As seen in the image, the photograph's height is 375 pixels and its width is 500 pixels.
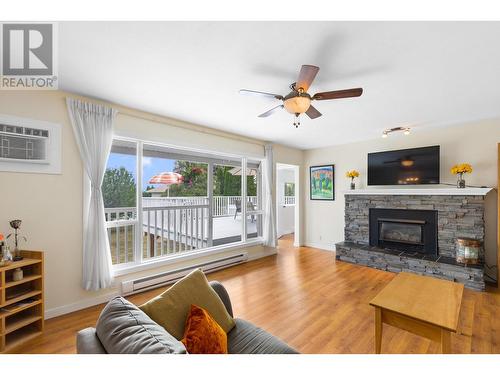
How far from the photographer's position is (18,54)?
5.77 feet

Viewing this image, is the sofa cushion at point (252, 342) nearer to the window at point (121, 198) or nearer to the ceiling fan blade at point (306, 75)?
the ceiling fan blade at point (306, 75)

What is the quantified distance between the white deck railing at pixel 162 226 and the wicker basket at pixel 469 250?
3.89 m

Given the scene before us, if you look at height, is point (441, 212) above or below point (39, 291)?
above

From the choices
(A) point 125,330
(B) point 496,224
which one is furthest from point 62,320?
(B) point 496,224

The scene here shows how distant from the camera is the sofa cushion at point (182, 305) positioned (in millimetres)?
1267

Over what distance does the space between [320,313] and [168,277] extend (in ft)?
6.78

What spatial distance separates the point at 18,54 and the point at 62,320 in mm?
2458

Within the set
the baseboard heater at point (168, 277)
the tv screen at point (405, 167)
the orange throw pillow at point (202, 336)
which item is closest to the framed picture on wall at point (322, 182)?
the tv screen at point (405, 167)

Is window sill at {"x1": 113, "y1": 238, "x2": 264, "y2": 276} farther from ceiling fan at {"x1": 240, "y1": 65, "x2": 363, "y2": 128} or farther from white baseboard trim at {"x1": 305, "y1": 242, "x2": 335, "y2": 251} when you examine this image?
ceiling fan at {"x1": 240, "y1": 65, "x2": 363, "y2": 128}

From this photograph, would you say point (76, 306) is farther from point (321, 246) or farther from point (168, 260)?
point (321, 246)

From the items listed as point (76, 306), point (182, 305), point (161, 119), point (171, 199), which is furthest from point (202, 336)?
point (171, 199)

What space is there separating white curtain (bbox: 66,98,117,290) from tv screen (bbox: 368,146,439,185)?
14.6 ft
